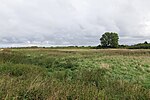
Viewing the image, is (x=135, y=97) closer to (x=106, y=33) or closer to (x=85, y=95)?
(x=85, y=95)

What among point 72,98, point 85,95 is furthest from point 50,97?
point 85,95

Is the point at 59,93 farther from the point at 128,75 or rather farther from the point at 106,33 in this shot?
the point at 106,33

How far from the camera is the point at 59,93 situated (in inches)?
225

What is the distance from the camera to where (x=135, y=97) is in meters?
7.09

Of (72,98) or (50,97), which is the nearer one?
(50,97)

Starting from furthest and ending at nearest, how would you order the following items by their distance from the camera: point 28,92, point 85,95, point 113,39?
point 113,39 < point 85,95 < point 28,92

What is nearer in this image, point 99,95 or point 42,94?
point 42,94

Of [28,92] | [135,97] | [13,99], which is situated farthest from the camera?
[135,97]

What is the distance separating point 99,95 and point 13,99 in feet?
8.66

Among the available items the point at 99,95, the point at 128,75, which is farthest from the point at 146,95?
the point at 128,75

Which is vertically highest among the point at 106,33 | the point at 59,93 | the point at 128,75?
the point at 106,33

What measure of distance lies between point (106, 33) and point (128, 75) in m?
97.5

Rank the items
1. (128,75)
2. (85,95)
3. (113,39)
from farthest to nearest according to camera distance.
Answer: (113,39), (128,75), (85,95)

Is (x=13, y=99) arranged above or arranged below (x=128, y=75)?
above
